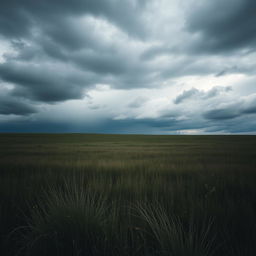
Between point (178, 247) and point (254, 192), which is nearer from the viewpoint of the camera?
point (178, 247)

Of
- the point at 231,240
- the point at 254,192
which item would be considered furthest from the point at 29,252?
the point at 254,192

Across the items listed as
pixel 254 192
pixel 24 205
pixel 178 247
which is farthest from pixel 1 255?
pixel 254 192

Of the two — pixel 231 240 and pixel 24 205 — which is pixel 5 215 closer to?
pixel 24 205

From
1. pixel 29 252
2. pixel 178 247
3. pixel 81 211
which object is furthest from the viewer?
pixel 81 211

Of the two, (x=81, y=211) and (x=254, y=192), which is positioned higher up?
(x=81, y=211)

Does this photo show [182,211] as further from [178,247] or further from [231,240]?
[178,247]

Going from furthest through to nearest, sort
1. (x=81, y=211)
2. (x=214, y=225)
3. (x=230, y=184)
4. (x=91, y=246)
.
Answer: (x=230, y=184) < (x=214, y=225) < (x=81, y=211) < (x=91, y=246)

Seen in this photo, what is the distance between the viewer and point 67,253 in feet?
5.43

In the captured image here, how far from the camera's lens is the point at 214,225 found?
227 centimetres

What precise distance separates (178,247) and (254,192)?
3747mm

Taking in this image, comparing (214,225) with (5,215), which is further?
(5,215)

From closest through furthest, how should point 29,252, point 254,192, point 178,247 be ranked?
point 178,247
point 29,252
point 254,192

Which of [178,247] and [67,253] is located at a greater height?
[178,247]

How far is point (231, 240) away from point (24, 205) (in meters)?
3.65
